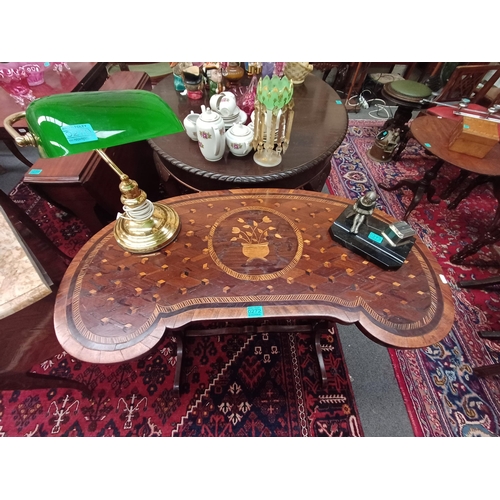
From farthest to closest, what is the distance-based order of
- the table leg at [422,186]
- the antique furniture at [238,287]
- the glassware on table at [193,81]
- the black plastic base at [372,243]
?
1. the table leg at [422,186]
2. the glassware on table at [193,81]
3. the black plastic base at [372,243]
4. the antique furniture at [238,287]

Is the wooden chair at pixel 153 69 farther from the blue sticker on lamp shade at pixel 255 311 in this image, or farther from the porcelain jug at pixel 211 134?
the blue sticker on lamp shade at pixel 255 311

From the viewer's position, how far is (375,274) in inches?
44.9

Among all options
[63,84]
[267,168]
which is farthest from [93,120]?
[63,84]

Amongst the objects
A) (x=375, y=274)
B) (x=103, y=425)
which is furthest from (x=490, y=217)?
(x=103, y=425)

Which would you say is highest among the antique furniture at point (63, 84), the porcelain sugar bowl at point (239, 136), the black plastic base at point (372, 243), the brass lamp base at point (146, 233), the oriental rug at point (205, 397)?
the porcelain sugar bowl at point (239, 136)

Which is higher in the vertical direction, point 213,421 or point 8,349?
point 8,349

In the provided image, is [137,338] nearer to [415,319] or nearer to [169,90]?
[415,319]

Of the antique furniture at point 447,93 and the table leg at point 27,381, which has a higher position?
the antique furniture at point 447,93

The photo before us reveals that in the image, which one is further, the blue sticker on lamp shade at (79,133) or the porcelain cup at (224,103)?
the porcelain cup at (224,103)

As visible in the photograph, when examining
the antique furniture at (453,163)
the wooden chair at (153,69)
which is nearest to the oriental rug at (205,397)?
the antique furniture at (453,163)

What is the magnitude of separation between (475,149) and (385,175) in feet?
3.34

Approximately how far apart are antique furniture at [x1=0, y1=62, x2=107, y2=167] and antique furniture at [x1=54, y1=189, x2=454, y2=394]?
171 centimetres

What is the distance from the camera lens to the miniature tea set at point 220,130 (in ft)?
4.61

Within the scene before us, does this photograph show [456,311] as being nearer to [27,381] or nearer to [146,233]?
[146,233]
